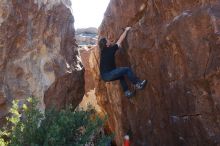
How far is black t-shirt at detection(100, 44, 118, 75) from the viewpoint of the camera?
9688 mm

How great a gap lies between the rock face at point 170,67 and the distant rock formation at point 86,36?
13231 mm

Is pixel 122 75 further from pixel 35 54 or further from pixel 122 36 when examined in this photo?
pixel 35 54

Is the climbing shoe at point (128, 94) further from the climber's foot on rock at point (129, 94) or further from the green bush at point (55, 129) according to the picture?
the green bush at point (55, 129)

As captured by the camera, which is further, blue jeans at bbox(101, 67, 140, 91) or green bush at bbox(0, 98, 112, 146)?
blue jeans at bbox(101, 67, 140, 91)

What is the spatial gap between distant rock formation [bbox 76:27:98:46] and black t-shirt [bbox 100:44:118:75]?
14.0m

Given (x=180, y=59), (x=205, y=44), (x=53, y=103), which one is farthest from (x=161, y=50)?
(x=53, y=103)

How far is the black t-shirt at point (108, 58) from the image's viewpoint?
9688 millimetres

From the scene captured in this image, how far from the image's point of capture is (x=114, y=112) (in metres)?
11.4

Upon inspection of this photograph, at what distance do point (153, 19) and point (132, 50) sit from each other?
888 mm

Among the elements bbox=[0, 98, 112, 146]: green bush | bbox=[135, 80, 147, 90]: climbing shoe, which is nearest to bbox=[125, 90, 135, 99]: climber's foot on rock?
bbox=[135, 80, 147, 90]: climbing shoe

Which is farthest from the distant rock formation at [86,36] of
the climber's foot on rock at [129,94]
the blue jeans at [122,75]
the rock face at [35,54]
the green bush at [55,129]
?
the green bush at [55,129]

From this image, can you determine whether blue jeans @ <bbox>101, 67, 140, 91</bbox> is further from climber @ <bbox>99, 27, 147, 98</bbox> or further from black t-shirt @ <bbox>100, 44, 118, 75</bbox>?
black t-shirt @ <bbox>100, 44, 118, 75</bbox>

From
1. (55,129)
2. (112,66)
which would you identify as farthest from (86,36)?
(55,129)

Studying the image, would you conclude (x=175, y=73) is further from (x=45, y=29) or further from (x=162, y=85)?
(x=45, y=29)
